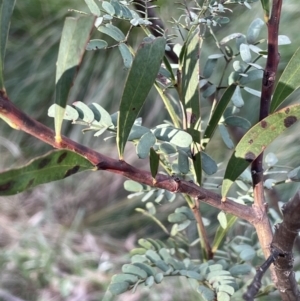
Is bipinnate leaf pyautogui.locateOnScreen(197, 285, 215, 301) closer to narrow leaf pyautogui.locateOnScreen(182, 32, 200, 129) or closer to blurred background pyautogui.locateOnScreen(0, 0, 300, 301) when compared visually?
narrow leaf pyautogui.locateOnScreen(182, 32, 200, 129)

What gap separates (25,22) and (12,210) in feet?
1.92

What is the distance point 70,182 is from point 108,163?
4.11 feet

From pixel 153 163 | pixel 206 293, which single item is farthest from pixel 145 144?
pixel 206 293

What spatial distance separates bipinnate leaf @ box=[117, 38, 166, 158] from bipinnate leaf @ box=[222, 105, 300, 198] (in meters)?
0.07

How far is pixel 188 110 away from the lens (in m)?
0.31

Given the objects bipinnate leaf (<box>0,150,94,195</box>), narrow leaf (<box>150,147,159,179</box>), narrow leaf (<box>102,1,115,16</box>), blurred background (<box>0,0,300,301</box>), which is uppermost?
narrow leaf (<box>102,1,115,16</box>)

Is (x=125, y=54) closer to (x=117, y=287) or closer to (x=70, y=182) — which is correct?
(x=117, y=287)

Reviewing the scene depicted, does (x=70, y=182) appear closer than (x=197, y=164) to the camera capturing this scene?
No

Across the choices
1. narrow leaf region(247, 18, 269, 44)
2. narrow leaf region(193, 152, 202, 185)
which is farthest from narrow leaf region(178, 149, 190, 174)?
narrow leaf region(247, 18, 269, 44)

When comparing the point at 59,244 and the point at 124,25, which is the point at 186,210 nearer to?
the point at 59,244

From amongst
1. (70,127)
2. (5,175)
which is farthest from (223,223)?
(70,127)

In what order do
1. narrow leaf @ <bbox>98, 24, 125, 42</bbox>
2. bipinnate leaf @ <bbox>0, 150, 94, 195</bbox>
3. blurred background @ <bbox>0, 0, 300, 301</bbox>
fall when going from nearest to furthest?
bipinnate leaf @ <bbox>0, 150, 94, 195</bbox> → narrow leaf @ <bbox>98, 24, 125, 42</bbox> → blurred background @ <bbox>0, 0, 300, 301</bbox>

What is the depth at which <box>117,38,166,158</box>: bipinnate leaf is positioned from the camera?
226 mm

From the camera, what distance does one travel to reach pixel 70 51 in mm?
209
